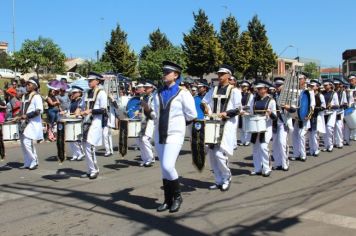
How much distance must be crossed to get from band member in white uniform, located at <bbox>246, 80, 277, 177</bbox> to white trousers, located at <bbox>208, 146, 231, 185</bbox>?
1560 millimetres

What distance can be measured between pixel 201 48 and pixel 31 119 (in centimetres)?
3433

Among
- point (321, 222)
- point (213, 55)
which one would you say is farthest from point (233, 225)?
point (213, 55)

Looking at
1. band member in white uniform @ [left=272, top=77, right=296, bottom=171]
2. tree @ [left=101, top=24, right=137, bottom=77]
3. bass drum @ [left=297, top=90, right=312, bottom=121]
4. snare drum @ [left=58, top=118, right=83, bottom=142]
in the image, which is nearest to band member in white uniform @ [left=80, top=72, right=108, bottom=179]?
snare drum @ [left=58, top=118, right=83, bottom=142]

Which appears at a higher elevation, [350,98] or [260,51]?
[260,51]

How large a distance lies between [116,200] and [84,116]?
2479 millimetres

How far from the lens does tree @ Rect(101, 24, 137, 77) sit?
51.7m

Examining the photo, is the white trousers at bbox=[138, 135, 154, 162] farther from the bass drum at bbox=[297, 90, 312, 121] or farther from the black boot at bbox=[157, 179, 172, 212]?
the black boot at bbox=[157, 179, 172, 212]

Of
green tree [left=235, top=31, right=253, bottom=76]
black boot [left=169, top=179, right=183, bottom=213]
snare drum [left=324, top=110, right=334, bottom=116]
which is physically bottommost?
black boot [left=169, top=179, right=183, bottom=213]

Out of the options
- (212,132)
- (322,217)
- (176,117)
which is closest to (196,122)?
(212,132)

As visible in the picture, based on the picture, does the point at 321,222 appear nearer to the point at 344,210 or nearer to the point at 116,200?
the point at 344,210

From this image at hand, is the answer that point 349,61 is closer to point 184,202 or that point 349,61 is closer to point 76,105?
point 76,105

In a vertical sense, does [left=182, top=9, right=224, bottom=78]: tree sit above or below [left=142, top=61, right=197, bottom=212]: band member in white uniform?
above

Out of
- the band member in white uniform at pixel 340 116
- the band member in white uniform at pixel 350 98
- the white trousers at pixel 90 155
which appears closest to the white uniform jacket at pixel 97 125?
the white trousers at pixel 90 155

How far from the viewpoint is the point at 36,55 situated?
191ft
